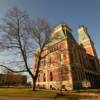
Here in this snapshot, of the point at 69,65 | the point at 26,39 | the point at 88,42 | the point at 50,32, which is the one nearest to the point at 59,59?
the point at 69,65

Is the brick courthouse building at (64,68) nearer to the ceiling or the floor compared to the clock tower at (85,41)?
nearer to the floor

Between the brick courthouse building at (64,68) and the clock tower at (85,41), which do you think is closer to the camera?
the brick courthouse building at (64,68)

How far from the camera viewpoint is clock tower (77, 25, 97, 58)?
5380cm

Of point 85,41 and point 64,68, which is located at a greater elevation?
point 85,41

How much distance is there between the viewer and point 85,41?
55.1m

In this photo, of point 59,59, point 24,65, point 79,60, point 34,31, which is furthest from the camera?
point 79,60

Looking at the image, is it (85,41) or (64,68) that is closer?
(64,68)

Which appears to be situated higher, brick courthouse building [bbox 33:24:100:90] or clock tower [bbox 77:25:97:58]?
clock tower [bbox 77:25:97:58]

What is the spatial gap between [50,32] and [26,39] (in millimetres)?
4530

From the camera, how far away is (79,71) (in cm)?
3709

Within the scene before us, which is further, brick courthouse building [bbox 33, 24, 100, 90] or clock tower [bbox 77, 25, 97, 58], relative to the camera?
clock tower [bbox 77, 25, 97, 58]

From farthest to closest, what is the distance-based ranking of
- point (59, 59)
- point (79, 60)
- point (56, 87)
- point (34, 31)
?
point (79, 60) → point (59, 59) → point (56, 87) → point (34, 31)

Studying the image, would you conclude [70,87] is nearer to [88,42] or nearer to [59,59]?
[59,59]

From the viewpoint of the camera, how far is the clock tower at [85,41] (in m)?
53.8
